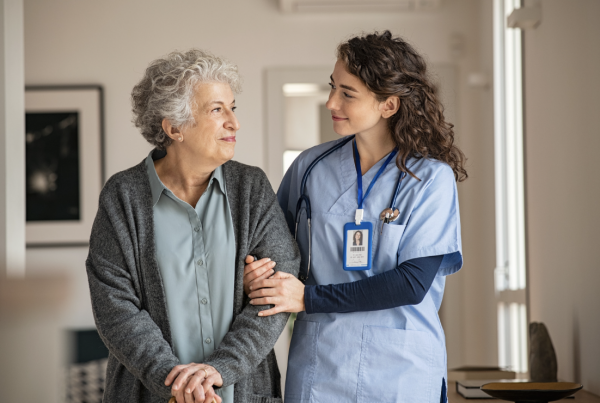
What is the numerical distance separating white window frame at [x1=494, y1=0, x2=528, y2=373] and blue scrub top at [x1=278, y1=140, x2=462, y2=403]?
154 centimetres

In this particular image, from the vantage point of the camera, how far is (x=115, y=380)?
5.17 feet

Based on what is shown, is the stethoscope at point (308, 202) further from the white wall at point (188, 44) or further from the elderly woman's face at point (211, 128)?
the white wall at point (188, 44)

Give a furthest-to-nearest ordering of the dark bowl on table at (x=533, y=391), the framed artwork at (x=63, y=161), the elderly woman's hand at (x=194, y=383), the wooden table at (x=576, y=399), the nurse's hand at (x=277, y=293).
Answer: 1. the framed artwork at (x=63, y=161)
2. the wooden table at (x=576, y=399)
3. the dark bowl on table at (x=533, y=391)
4. the nurse's hand at (x=277, y=293)
5. the elderly woman's hand at (x=194, y=383)

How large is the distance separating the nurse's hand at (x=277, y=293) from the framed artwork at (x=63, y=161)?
2.67 metres

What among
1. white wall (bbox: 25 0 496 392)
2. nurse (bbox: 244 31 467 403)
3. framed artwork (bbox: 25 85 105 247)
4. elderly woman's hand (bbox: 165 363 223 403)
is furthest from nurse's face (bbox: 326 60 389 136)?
framed artwork (bbox: 25 85 105 247)

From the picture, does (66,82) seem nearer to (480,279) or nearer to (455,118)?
(455,118)

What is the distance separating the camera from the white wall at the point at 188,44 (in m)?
3.97

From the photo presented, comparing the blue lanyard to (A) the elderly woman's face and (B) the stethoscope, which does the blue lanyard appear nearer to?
(B) the stethoscope

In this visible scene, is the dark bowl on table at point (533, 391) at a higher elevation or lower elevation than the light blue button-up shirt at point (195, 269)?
lower

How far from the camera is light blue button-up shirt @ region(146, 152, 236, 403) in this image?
1.54 meters

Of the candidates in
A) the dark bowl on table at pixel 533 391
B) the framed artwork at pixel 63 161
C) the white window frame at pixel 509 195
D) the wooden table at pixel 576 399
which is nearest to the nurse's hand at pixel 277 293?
the dark bowl on table at pixel 533 391

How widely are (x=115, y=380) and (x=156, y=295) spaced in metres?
0.24

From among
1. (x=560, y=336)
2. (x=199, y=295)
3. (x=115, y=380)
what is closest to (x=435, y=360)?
(x=199, y=295)

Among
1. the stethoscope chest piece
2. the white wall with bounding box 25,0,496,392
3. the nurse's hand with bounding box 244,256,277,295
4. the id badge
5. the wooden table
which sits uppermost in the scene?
the white wall with bounding box 25,0,496,392
